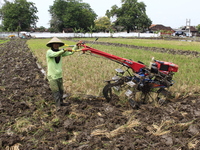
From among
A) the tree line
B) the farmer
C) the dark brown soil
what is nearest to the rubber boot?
the farmer

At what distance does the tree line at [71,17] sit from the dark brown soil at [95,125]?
Answer: 50.6m

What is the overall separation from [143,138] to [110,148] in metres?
0.64

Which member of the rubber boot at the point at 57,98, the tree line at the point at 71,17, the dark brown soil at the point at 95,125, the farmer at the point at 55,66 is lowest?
the dark brown soil at the point at 95,125

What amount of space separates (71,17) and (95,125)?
57370 millimetres

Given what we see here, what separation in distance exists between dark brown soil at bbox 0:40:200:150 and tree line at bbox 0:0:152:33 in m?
50.6

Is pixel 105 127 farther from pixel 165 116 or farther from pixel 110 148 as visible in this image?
pixel 165 116

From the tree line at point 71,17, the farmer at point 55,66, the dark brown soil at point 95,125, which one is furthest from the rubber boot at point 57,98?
the tree line at point 71,17

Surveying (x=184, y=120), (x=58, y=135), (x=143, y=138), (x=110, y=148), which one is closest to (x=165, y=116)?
(x=184, y=120)

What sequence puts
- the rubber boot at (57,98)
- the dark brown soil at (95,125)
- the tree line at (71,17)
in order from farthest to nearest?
the tree line at (71,17) < the rubber boot at (57,98) < the dark brown soil at (95,125)

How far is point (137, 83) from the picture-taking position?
452 centimetres

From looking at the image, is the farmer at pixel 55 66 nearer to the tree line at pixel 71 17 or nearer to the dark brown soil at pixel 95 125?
the dark brown soil at pixel 95 125

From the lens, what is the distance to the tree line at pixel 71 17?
2247 inches

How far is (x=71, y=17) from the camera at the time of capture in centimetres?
5753

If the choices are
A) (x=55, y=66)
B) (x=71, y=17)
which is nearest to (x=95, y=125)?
(x=55, y=66)
